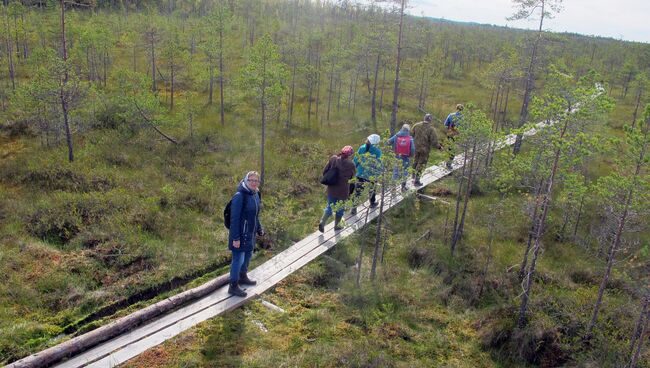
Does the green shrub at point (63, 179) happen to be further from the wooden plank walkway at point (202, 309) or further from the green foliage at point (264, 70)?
the wooden plank walkway at point (202, 309)

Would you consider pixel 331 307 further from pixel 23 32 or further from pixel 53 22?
pixel 23 32

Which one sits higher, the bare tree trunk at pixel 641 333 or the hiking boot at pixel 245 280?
the bare tree trunk at pixel 641 333

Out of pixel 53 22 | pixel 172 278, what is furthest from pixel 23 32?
pixel 172 278

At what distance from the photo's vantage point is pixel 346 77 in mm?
26422

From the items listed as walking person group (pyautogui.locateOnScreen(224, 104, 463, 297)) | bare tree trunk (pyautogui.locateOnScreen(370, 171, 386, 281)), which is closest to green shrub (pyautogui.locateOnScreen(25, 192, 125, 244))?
walking person group (pyautogui.locateOnScreen(224, 104, 463, 297))

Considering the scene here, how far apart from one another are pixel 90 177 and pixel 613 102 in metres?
12.6

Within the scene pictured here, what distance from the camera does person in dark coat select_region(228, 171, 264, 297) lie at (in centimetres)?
654

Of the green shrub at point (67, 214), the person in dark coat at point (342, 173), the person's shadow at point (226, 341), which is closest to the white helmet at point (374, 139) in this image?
the person in dark coat at point (342, 173)

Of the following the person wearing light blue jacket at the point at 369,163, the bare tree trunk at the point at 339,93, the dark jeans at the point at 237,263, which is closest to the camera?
the dark jeans at the point at 237,263

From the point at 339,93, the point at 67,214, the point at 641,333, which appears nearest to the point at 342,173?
the point at 641,333

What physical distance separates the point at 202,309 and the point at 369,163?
3968mm

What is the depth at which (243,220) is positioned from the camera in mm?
6707

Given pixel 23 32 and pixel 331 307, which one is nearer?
pixel 331 307

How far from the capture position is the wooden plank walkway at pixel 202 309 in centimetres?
567
